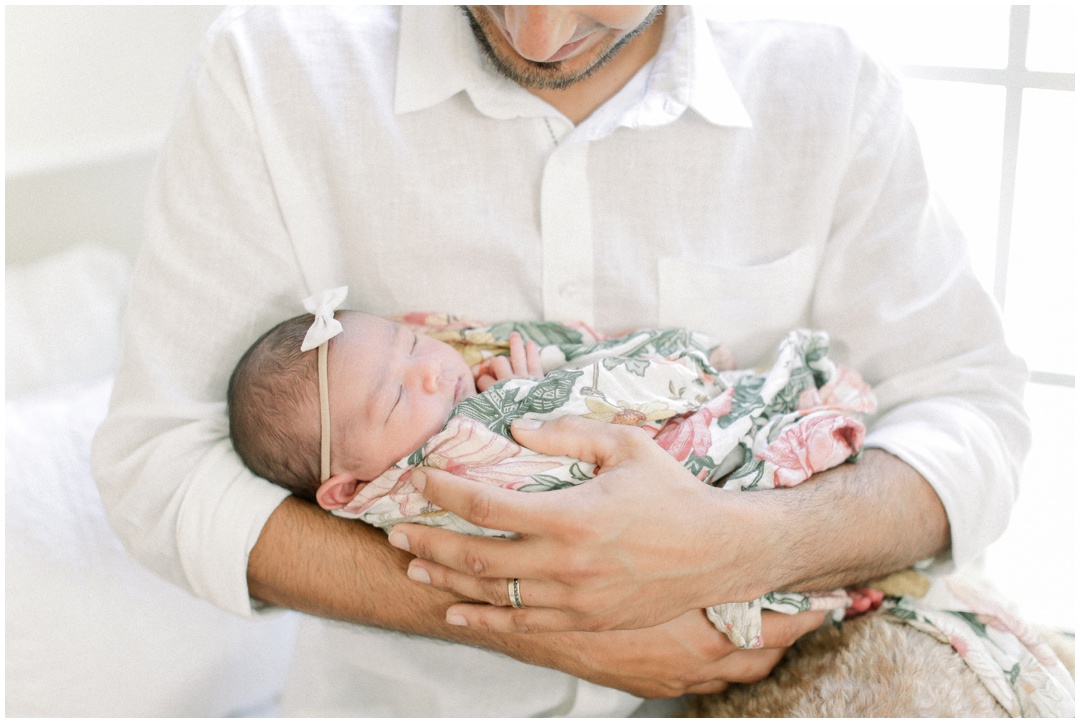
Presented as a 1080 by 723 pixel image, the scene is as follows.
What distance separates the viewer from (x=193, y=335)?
1.37 metres

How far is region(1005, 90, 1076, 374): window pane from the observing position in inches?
68.9

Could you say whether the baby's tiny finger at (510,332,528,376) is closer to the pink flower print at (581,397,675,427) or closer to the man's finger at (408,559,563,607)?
the pink flower print at (581,397,675,427)

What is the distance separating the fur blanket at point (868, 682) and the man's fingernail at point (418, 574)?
49cm

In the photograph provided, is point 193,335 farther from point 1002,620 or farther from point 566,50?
point 1002,620

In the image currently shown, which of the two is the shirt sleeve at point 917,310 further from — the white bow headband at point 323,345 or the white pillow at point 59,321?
the white pillow at point 59,321

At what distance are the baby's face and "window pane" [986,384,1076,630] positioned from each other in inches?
55.2

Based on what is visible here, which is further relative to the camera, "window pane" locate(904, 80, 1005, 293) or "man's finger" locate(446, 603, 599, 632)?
"window pane" locate(904, 80, 1005, 293)

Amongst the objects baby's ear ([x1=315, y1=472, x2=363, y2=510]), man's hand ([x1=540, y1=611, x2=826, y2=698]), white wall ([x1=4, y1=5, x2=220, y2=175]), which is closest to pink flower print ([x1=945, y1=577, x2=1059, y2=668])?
man's hand ([x1=540, y1=611, x2=826, y2=698])

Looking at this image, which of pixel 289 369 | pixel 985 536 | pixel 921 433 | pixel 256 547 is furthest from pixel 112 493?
pixel 985 536

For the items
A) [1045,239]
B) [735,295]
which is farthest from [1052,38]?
[735,295]

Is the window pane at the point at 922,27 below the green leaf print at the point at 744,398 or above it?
above

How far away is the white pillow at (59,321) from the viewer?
2031 millimetres

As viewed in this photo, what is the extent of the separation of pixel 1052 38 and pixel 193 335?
1601mm

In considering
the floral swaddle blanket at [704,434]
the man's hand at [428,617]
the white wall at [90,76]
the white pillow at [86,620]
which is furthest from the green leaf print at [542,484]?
the white wall at [90,76]
